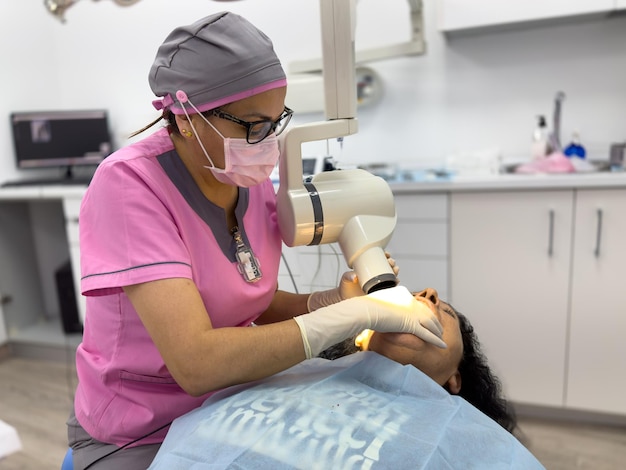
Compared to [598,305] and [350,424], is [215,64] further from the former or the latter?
[598,305]

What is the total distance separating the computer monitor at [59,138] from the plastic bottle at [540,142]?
7.77 ft

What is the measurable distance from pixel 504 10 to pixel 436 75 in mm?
516

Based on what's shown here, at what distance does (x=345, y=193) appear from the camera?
3.55 ft

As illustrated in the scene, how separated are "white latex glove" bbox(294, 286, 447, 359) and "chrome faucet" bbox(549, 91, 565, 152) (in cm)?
169

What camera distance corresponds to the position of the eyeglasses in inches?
39.0

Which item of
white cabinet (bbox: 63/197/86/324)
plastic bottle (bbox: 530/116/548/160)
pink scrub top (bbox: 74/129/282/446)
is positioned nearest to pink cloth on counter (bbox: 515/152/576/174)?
plastic bottle (bbox: 530/116/548/160)

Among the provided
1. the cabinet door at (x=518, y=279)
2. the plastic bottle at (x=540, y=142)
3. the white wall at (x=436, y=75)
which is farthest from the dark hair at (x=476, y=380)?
the plastic bottle at (x=540, y=142)

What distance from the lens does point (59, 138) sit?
3199 mm

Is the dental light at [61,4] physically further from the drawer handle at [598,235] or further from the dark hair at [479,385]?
the drawer handle at [598,235]

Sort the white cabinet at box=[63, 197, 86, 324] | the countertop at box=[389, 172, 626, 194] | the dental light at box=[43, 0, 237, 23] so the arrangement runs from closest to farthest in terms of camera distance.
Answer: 1. the dental light at box=[43, 0, 237, 23]
2. the countertop at box=[389, 172, 626, 194]
3. the white cabinet at box=[63, 197, 86, 324]

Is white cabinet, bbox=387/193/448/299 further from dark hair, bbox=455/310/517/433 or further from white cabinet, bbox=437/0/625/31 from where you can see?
dark hair, bbox=455/310/517/433

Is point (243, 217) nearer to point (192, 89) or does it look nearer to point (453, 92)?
point (192, 89)

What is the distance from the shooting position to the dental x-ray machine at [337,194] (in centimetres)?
106

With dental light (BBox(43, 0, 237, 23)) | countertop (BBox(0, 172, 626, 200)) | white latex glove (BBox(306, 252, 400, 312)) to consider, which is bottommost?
white latex glove (BBox(306, 252, 400, 312))
